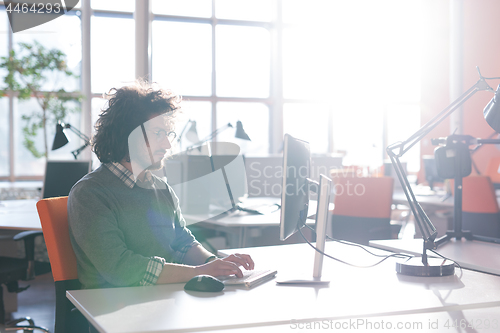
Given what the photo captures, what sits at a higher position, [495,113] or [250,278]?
[495,113]

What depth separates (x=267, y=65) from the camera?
7.80 meters

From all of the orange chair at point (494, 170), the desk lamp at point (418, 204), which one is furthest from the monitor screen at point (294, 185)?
the orange chair at point (494, 170)

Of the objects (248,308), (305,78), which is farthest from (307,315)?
(305,78)

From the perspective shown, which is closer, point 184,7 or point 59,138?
point 59,138

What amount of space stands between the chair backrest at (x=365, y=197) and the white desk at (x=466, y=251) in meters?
1.04

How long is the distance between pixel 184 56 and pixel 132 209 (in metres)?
6.25

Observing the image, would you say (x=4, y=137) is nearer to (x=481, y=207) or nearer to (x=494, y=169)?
(x=481, y=207)

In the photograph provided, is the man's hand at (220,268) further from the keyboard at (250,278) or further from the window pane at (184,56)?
the window pane at (184,56)

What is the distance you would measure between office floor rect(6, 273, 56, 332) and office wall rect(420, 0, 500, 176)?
7181 mm

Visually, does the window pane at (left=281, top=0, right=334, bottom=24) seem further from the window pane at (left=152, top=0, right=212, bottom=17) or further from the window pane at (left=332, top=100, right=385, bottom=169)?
the window pane at (left=332, top=100, right=385, bottom=169)

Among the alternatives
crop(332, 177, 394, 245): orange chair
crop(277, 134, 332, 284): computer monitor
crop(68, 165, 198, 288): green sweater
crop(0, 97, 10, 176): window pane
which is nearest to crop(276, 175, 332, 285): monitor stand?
crop(277, 134, 332, 284): computer monitor

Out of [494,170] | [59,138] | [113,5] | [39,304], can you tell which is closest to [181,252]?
[59,138]

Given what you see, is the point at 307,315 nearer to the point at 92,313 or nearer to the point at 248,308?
the point at 248,308

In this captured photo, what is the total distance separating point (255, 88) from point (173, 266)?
665 cm
